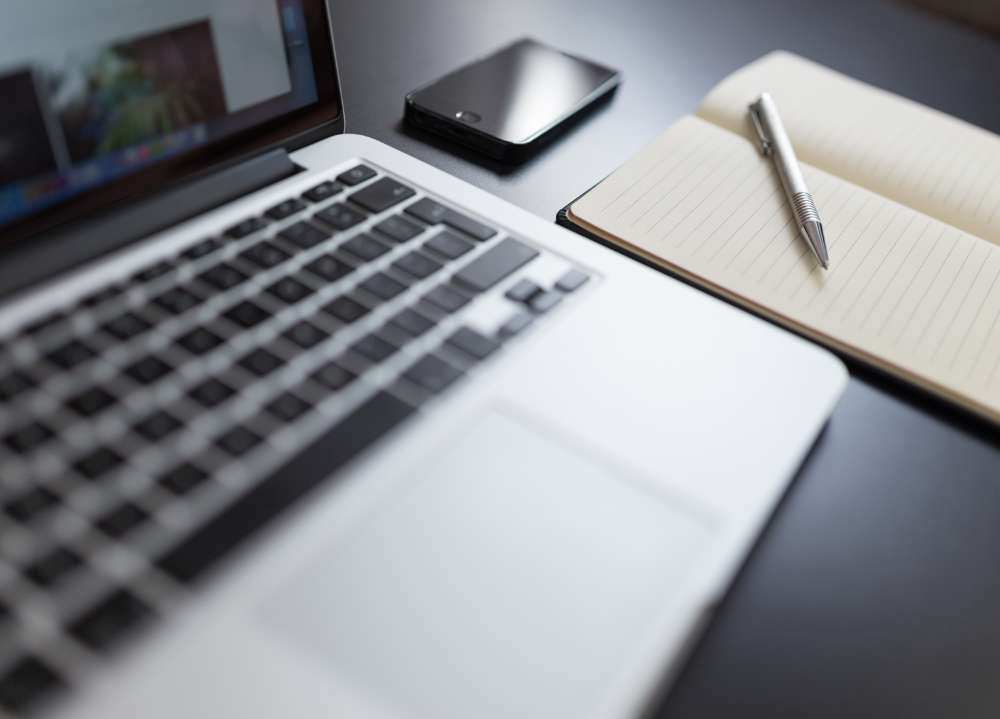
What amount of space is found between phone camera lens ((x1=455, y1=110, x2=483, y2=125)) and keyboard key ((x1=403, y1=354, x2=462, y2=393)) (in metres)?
0.29

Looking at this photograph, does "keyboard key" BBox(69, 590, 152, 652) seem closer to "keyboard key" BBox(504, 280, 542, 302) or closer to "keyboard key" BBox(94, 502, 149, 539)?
"keyboard key" BBox(94, 502, 149, 539)

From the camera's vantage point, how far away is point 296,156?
0.51 meters

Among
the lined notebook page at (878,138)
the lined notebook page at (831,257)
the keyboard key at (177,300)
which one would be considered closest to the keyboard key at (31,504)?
the keyboard key at (177,300)

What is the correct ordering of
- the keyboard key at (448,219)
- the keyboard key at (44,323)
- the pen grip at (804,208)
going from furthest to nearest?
the pen grip at (804,208)
the keyboard key at (448,219)
the keyboard key at (44,323)

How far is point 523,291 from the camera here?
0.44 meters

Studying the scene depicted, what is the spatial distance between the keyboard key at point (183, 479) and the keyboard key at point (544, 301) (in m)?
0.18

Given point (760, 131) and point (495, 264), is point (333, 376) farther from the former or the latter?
point (760, 131)

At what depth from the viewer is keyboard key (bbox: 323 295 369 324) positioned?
0.40 metres

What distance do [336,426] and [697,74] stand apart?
1.93ft

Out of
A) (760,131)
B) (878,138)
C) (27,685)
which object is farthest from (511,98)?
(27,685)

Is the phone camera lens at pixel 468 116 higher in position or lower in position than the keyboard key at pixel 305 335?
higher

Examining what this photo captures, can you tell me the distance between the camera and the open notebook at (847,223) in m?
0.51

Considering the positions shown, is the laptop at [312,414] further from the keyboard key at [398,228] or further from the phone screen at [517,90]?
the phone screen at [517,90]

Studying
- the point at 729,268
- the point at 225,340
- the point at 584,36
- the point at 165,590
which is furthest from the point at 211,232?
the point at 584,36
